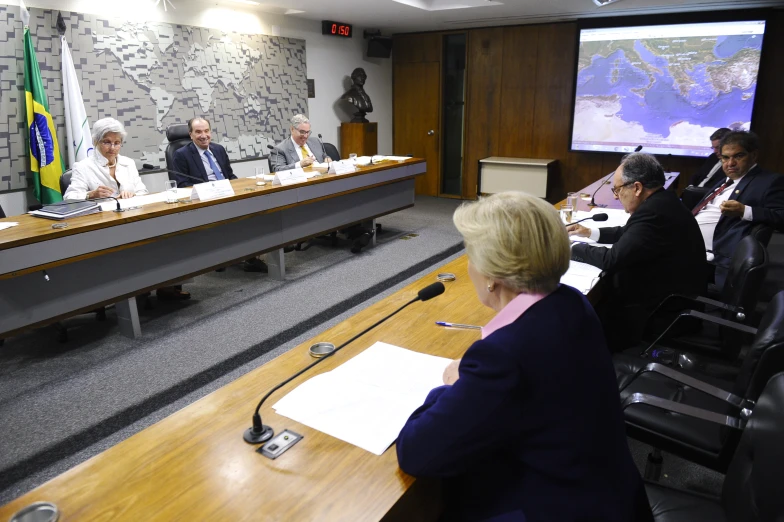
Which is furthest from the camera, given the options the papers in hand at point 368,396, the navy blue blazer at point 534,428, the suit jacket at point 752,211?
the suit jacket at point 752,211

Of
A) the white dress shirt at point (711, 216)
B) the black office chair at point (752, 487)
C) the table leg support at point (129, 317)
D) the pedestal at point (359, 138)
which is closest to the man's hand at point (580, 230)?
the white dress shirt at point (711, 216)

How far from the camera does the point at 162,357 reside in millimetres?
2854

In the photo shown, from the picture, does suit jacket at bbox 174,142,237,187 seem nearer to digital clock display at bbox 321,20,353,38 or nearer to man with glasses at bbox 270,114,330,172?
man with glasses at bbox 270,114,330,172

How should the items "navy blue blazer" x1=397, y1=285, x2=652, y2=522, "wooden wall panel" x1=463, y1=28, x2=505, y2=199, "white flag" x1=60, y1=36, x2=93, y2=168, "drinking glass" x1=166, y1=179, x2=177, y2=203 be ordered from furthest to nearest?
"wooden wall panel" x1=463, y1=28, x2=505, y2=199 < "white flag" x1=60, y1=36, x2=93, y2=168 < "drinking glass" x1=166, y1=179, x2=177, y2=203 < "navy blue blazer" x1=397, y1=285, x2=652, y2=522

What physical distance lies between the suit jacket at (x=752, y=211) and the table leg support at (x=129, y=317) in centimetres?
334

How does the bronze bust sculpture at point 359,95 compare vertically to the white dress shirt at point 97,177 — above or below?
above

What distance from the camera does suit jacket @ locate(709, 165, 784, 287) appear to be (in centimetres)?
294

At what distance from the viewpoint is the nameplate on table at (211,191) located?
10.7 feet

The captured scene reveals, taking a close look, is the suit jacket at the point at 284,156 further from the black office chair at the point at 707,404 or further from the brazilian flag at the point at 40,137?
the black office chair at the point at 707,404

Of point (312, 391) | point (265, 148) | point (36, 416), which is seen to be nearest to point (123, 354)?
point (36, 416)

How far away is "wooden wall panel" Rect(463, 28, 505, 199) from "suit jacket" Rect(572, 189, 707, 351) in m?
4.94

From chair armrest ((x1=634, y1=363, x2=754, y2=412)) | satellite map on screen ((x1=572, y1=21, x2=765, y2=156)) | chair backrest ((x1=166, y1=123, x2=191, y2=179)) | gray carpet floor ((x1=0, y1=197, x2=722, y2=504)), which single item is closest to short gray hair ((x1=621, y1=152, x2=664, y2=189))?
chair armrest ((x1=634, y1=363, x2=754, y2=412))

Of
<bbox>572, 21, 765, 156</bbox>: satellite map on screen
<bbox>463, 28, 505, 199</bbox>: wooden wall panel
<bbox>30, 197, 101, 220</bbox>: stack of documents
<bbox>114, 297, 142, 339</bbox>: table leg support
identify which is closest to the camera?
<bbox>30, 197, 101, 220</bbox>: stack of documents

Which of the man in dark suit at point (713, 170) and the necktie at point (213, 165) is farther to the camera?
the man in dark suit at point (713, 170)
